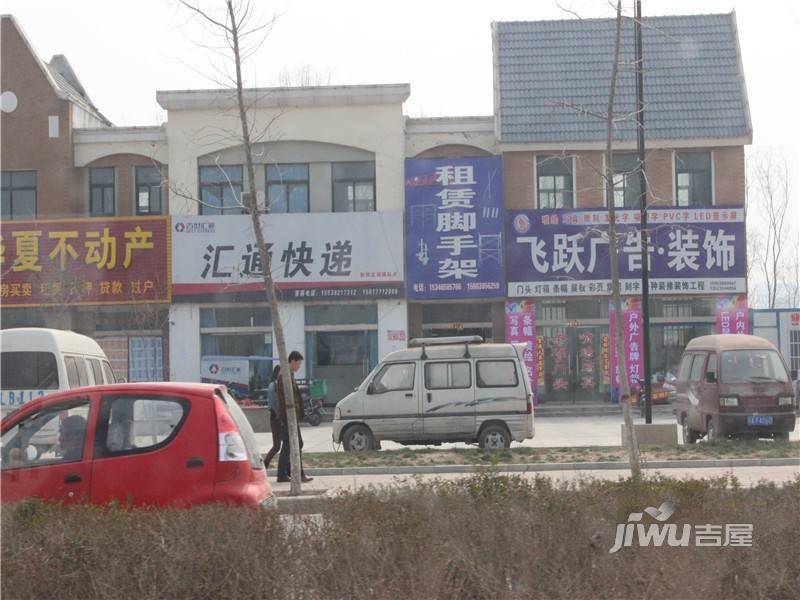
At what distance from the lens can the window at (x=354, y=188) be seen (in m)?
34.0

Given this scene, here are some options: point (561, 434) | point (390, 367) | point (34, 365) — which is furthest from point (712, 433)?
point (34, 365)

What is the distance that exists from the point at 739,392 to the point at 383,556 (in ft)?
47.8

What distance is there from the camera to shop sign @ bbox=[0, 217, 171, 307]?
3347cm

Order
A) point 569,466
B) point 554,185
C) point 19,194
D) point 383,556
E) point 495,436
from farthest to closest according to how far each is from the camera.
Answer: point 19,194, point 554,185, point 495,436, point 569,466, point 383,556

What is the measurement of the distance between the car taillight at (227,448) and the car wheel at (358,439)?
11.0 meters

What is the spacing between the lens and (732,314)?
33.2 m

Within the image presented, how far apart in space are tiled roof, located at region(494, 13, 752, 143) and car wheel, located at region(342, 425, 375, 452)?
641 inches

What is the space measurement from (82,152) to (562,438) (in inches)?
773

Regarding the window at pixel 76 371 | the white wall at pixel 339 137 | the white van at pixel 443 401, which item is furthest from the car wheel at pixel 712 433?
the white wall at pixel 339 137

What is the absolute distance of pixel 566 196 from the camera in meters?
33.8

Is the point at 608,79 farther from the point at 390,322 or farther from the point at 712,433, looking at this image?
the point at 712,433

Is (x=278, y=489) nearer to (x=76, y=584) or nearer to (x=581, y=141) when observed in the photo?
(x=76, y=584)

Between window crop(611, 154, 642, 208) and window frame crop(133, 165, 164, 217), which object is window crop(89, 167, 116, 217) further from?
window crop(611, 154, 642, 208)

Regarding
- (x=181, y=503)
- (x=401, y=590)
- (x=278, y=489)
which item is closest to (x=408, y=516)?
(x=401, y=590)
